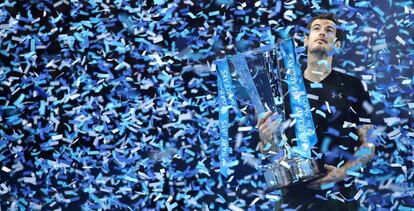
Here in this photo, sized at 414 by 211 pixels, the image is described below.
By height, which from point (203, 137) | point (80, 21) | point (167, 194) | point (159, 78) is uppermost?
point (80, 21)

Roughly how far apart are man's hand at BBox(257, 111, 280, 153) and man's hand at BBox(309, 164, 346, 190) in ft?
0.53

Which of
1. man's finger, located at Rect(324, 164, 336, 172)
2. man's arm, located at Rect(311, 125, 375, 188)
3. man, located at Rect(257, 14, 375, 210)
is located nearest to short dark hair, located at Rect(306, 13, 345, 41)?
man, located at Rect(257, 14, 375, 210)

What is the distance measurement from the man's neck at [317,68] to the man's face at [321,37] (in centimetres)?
2

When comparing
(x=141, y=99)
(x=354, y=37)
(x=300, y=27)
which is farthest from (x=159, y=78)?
(x=354, y=37)

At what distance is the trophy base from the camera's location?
1562mm

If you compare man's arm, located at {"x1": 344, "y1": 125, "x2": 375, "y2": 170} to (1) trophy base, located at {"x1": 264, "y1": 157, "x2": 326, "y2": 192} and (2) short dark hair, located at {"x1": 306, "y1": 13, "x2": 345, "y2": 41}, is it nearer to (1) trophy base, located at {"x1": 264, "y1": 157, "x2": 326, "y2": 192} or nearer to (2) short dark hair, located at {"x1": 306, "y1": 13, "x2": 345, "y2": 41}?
(1) trophy base, located at {"x1": 264, "y1": 157, "x2": 326, "y2": 192}

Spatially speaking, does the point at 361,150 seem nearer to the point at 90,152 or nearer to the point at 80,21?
the point at 90,152

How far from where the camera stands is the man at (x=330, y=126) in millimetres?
1537

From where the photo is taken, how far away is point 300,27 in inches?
63.4

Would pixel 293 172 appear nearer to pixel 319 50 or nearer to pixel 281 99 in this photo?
pixel 281 99

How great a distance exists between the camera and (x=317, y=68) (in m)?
1.59

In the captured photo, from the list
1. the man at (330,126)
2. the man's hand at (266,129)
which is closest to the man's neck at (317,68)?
the man at (330,126)

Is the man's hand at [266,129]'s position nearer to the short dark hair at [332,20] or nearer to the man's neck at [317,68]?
the man's neck at [317,68]

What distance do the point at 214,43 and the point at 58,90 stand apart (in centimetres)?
55
